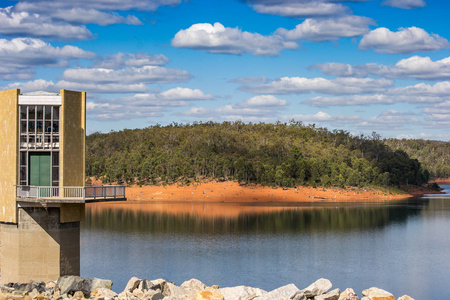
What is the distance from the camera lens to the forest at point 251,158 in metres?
95.1

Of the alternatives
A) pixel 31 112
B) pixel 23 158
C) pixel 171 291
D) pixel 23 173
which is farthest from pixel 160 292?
pixel 31 112

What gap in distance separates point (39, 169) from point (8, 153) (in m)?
1.65

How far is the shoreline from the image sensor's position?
8888 centimetres

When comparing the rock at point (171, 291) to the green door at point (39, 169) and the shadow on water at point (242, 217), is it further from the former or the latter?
the shadow on water at point (242, 217)

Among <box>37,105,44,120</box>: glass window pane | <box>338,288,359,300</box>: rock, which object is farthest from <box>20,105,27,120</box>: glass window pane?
<box>338,288,359,300</box>: rock

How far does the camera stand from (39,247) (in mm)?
26500

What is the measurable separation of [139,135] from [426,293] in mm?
95269

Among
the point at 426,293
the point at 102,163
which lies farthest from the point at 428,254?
the point at 102,163

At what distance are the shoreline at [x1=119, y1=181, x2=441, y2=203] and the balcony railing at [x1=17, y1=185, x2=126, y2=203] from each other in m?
61.1

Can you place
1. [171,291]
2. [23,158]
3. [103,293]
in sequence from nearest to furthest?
[103,293], [171,291], [23,158]

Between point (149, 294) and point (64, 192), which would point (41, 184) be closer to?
point (64, 192)

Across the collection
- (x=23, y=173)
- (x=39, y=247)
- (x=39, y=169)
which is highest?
(x=39, y=169)

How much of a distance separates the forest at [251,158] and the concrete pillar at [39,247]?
2618 inches

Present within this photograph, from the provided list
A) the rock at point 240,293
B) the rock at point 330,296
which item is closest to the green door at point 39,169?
the rock at point 240,293
